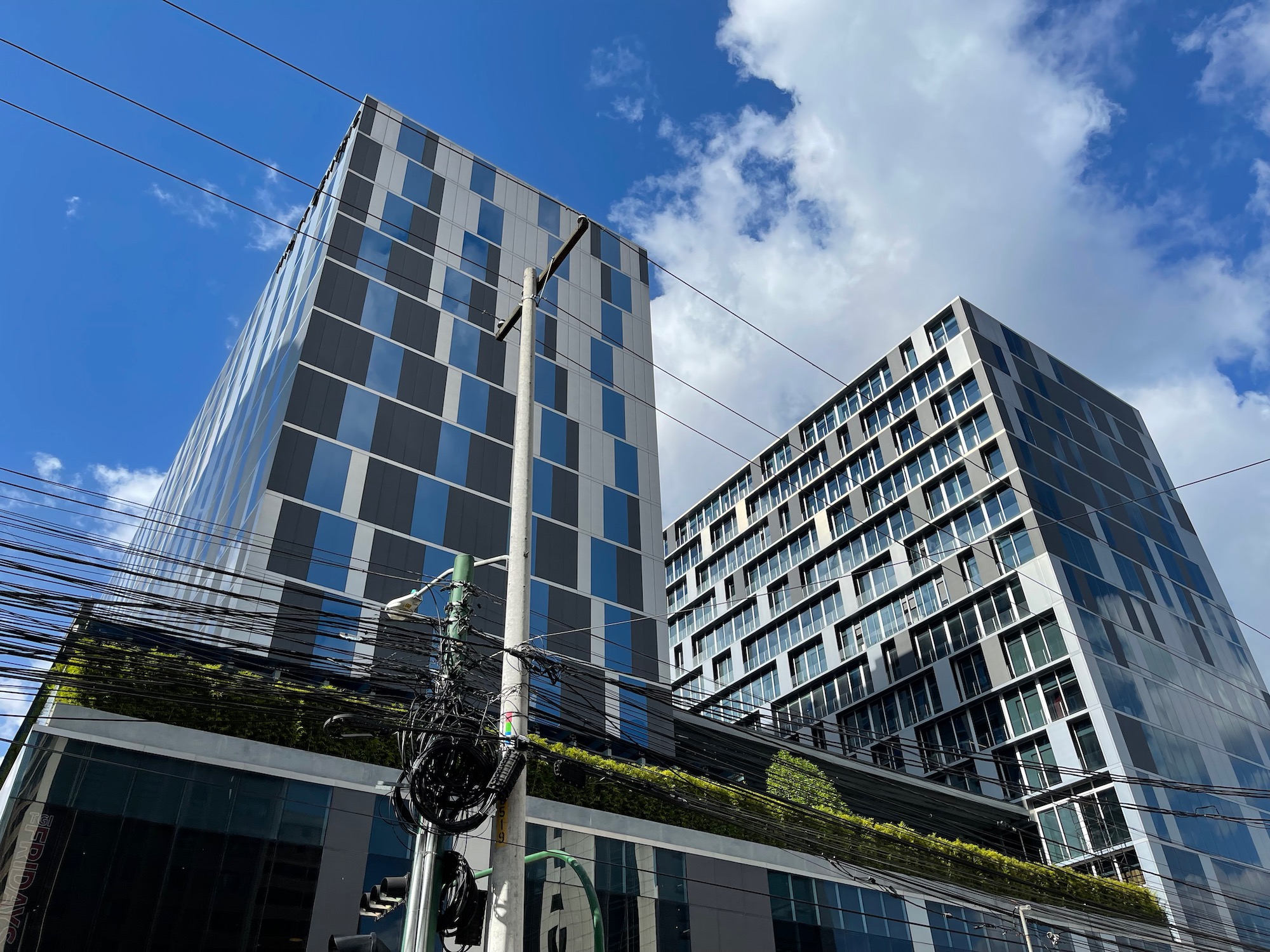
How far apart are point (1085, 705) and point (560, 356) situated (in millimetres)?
29484

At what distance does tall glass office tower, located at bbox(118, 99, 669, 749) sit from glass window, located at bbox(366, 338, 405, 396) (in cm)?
7

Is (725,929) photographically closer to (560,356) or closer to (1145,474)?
(560,356)

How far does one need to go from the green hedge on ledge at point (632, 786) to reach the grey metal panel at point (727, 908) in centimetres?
104

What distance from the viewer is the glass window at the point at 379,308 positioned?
35.9 m

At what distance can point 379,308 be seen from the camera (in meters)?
36.5

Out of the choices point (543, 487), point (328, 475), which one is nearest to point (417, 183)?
point (543, 487)

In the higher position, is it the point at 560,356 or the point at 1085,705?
the point at 560,356

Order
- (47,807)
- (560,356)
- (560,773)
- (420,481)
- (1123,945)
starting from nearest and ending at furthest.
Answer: (560,773) → (47,807) → (1123,945) → (420,481) → (560,356)

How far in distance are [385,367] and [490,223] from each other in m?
11.3

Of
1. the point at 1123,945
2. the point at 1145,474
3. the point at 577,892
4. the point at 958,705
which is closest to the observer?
the point at 577,892

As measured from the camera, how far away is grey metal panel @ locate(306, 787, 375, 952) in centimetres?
1894

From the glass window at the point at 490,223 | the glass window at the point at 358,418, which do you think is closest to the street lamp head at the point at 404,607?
the glass window at the point at 358,418

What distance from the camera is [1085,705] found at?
140ft

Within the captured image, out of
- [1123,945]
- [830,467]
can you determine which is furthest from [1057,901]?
[830,467]
